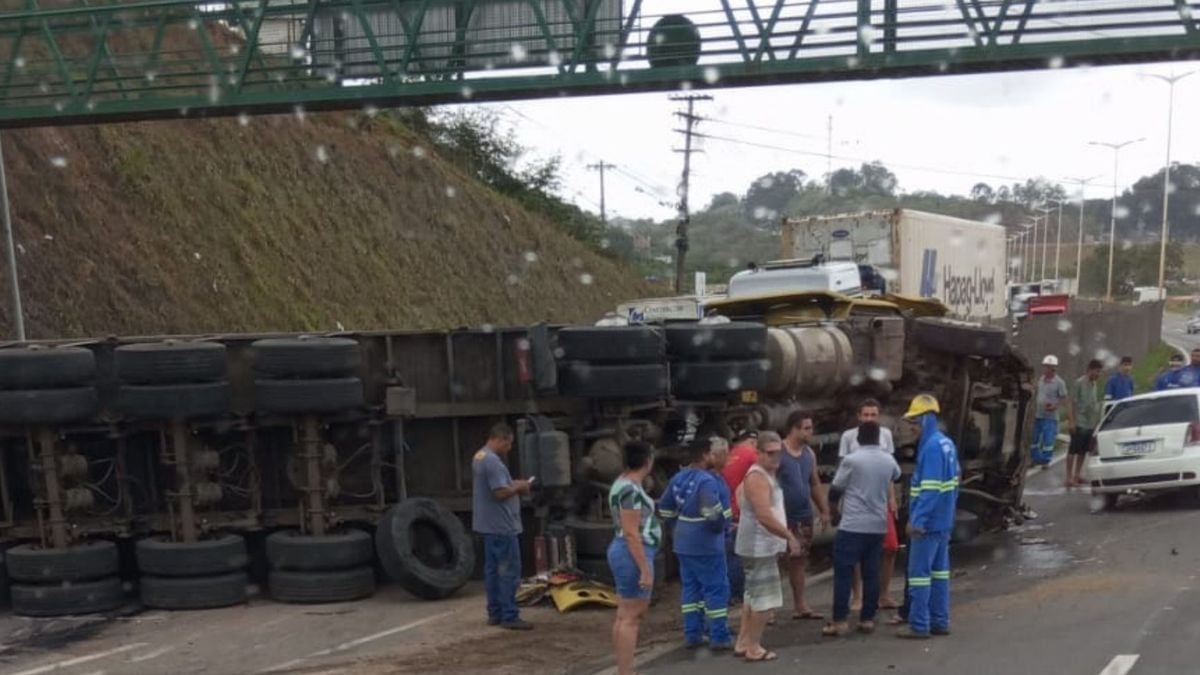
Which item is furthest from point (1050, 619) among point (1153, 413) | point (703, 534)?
point (1153, 413)

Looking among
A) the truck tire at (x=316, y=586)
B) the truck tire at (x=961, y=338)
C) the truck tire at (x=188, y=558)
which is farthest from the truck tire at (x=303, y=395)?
the truck tire at (x=961, y=338)

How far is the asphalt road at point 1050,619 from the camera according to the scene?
814 centimetres

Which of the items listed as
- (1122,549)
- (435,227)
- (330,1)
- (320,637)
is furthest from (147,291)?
(1122,549)

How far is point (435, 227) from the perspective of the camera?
4041cm

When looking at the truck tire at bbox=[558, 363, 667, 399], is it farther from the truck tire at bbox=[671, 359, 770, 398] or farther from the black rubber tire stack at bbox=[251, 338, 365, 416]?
the black rubber tire stack at bbox=[251, 338, 365, 416]

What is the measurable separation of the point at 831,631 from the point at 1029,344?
67.4ft

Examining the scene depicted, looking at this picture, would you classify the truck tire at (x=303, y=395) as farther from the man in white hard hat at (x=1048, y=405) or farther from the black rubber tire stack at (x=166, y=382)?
the man in white hard hat at (x=1048, y=405)

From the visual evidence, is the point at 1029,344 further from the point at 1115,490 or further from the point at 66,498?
the point at 66,498

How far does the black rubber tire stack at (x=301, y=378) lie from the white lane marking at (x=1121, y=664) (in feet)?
20.8

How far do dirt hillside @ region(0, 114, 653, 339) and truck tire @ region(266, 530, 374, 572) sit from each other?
13.6m

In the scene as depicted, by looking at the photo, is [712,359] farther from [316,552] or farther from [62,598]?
[62,598]

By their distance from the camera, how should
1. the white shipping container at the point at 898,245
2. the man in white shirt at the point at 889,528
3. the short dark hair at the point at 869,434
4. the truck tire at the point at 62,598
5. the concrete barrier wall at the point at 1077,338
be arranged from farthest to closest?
the concrete barrier wall at the point at 1077,338 < the white shipping container at the point at 898,245 < the truck tire at the point at 62,598 < the man in white shirt at the point at 889,528 < the short dark hair at the point at 869,434

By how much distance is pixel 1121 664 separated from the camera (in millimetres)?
7906

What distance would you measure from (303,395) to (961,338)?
689 cm
